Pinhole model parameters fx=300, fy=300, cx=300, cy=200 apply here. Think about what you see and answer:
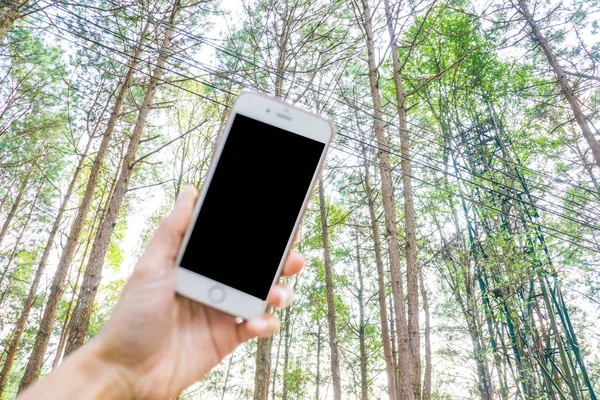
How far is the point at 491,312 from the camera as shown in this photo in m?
5.58

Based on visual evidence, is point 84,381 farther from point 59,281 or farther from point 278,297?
point 59,281

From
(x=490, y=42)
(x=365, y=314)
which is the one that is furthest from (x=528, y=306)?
(x=365, y=314)

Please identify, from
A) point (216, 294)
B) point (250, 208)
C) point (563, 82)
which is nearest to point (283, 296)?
point (216, 294)

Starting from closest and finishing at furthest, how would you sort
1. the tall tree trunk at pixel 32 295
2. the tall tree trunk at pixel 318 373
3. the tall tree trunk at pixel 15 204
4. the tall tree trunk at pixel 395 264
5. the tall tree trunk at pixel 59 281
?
the tall tree trunk at pixel 395 264 < the tall tree trunk at pixel 59 281 < the tall tree trunk at pixel 32 295 < the tall tree trunk at pixel 15 204 < the tall tree trunk at pixel 318 373

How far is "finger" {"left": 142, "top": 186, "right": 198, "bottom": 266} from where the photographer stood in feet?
3.66

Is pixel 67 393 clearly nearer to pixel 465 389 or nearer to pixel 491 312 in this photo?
pixel 491 312

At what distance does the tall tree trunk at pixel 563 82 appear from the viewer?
6135 millimetres

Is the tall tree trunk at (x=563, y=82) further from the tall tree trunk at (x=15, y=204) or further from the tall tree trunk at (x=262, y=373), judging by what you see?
the tall tree trunk at (x=15, y=204)

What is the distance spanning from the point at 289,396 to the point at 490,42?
14.0 metres

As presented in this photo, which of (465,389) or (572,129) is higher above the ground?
(572,129)

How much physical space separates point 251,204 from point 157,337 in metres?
0.57

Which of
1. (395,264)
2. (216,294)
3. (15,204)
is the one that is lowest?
(216,294)

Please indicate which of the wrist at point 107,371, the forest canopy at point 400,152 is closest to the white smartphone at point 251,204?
the wrist at point 107,371

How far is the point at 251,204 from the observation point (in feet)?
3.99
